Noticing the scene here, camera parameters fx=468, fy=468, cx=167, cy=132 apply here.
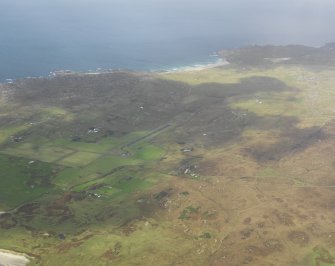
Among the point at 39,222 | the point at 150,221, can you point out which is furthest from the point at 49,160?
the point at 150,221

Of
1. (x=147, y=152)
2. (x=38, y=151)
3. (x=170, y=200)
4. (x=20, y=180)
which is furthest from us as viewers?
(x=147, y=152)

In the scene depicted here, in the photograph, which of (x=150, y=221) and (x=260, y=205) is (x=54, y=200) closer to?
(x=150, y=221)

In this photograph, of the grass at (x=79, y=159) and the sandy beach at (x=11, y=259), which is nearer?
the sandy beach at (x=11, y=259)

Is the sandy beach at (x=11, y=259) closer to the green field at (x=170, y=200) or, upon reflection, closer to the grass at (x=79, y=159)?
the green field at (x=170, y=200)

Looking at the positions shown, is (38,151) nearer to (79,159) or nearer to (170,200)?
(79,159)

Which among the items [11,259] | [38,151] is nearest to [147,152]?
[38,151]

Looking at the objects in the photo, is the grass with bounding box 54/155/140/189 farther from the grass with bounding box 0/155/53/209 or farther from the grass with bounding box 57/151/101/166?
the grass with bounding box 0/155/53/209

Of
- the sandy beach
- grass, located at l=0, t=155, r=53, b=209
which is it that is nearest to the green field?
grass, located at l=0, t=155, r=53, b=209

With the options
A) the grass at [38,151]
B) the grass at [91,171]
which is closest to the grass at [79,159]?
the grass at [91,171]
